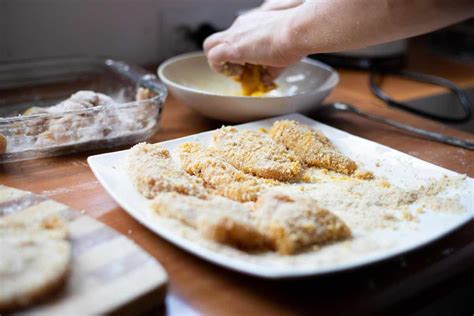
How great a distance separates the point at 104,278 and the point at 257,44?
628 mm

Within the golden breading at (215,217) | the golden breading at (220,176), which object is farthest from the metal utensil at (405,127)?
the golden breading at (215,217)

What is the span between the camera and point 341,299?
1.71ft

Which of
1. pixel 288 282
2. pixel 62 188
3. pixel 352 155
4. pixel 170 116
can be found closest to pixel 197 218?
pixel 288 282

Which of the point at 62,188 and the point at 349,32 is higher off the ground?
the point at 349,32

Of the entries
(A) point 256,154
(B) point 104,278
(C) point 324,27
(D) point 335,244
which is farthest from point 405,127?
(B) point 104,278

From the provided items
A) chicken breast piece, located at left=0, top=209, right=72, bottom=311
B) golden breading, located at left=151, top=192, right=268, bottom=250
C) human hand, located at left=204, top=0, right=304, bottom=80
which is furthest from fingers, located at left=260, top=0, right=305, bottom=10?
chicken breast piece, located at left=0, top=209, right=72, bottom=311

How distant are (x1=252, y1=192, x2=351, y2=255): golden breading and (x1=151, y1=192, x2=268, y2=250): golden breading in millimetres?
16

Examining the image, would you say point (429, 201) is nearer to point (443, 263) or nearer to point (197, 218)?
point (443, 263)

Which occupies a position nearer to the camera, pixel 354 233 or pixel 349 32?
pixel 354 233

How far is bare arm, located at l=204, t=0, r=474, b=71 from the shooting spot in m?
0.82

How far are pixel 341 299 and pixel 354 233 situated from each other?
102 millimetres

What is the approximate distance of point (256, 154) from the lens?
2.62 ft

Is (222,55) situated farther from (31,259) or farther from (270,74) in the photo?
(31,259)

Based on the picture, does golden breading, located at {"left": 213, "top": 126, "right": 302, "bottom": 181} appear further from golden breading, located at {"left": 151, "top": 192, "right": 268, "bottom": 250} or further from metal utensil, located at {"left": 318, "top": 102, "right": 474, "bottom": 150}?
metal utensil, located at {"left": 318, "top": 102, "right": 474, "bottom": 150}
